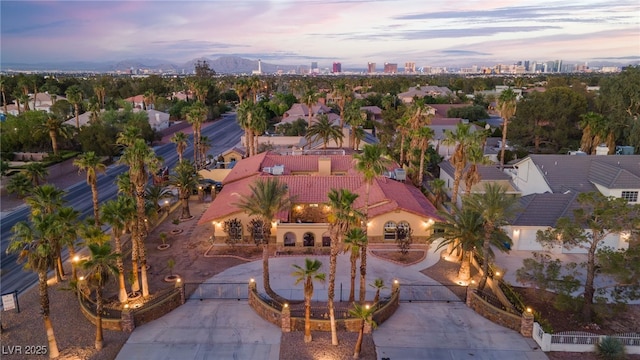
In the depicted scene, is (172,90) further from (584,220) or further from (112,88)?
(584,220)

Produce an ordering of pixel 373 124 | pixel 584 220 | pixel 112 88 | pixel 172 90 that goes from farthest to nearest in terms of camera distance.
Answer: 1. pixel 172 90
2. pixel 112 88
3. pixel 373 124
4. pixel 584 220

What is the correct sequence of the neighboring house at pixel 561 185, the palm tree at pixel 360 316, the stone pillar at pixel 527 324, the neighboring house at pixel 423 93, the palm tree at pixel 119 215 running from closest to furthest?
the palm tree at pixel 360 316, the stone pillar at pixel 527 324, the palm tree at pixel 119 215, the neighboring house at pixel 561 185, the neighboring house at pixel 423 93

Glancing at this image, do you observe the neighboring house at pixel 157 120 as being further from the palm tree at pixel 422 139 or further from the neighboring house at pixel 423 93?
the neighboring house at pixel 423 93

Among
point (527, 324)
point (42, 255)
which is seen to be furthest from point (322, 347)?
point (42, 255)

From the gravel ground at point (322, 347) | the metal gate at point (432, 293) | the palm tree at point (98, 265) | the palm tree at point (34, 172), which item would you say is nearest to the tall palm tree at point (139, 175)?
the palm tree at point (98, 265)

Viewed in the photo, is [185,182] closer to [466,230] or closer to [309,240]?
[309,240]

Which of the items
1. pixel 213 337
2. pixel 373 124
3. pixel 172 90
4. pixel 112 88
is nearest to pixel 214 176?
pixel 213 337
